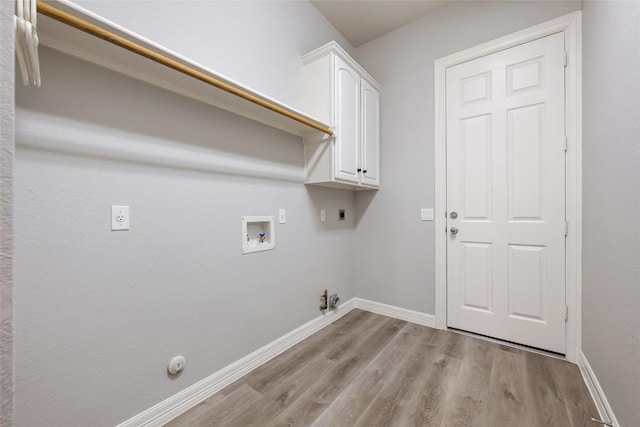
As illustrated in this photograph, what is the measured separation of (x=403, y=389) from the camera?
1.51 m

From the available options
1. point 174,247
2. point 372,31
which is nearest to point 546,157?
point 372,31

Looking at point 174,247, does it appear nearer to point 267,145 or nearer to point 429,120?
point 267,145

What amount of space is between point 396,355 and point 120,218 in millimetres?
1892

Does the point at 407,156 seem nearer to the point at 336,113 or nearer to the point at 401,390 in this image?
the point at 336,113

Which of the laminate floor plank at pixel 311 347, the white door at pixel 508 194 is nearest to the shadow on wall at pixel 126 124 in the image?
the laminate floor plank at pixel 311 347

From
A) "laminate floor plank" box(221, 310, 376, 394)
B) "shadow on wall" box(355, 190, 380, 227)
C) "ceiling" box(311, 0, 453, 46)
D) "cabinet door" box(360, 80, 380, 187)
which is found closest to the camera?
"laminate floor plank" box(221, 310, 376, 394)

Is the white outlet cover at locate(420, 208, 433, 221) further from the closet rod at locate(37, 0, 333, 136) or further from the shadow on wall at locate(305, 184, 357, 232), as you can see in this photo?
the closet rod at locate(37, 0, 333, 136)

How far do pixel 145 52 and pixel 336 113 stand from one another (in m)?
1.29

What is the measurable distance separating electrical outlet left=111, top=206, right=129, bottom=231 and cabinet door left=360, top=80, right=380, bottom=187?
1.75m

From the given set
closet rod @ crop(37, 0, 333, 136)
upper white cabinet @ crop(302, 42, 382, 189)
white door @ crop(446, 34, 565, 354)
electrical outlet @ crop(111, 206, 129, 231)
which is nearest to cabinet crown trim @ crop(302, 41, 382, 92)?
upper white cabinet @ crop(302, 42, 382, 189)

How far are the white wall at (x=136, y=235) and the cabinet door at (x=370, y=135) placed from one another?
30.9 inches

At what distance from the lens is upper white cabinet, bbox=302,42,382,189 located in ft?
6.53

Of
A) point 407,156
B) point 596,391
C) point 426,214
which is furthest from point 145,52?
point 596,391

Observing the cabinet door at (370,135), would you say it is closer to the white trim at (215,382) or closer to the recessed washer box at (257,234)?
the recessed washer box at (257,234)
